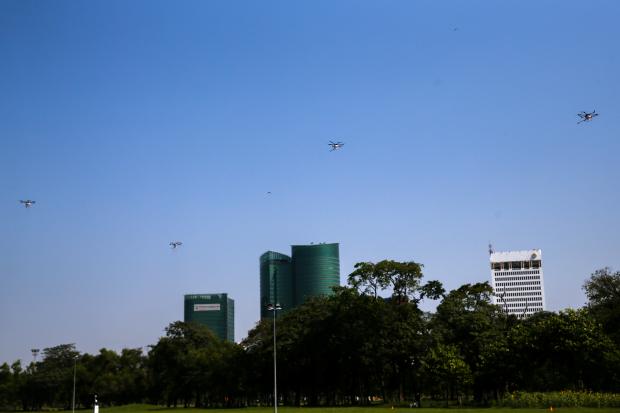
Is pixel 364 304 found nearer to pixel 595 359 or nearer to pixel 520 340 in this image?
pixel 520 340

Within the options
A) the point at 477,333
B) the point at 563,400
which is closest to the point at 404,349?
the point at 477,333

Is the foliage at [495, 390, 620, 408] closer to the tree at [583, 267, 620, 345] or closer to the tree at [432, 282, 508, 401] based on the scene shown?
the tree at [432, 282, 508, 401]

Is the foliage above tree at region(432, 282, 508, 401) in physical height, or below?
below

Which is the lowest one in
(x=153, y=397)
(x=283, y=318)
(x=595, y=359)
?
(x=153, y=397)

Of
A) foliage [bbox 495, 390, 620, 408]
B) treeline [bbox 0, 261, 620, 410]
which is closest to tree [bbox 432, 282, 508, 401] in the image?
treeline [bbox 0, 261, 620, 410]

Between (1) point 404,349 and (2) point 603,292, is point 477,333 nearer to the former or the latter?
(1) point 404,349

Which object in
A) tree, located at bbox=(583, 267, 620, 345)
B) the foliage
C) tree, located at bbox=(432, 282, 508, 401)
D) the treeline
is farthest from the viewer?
tree, located at bbox=(583, 267, 620, 345)

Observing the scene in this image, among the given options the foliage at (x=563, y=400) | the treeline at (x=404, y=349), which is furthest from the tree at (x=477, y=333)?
the foliage at (x=563, y=400)

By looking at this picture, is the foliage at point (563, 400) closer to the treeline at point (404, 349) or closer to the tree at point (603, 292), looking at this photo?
the treeline at point (404, 349)

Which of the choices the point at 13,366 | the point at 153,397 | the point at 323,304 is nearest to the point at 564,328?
the point at 323,304
